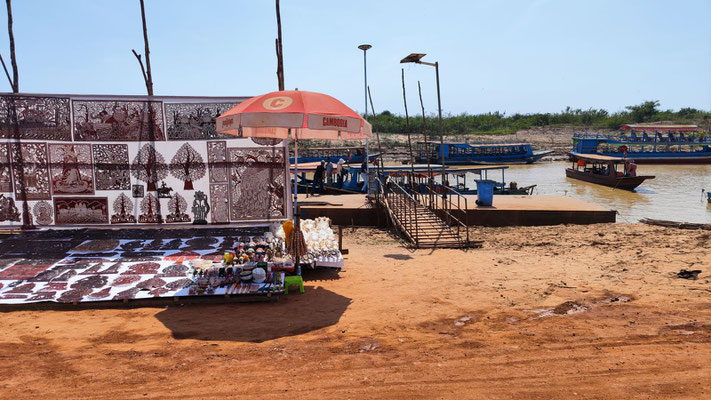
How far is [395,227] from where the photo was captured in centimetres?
1242

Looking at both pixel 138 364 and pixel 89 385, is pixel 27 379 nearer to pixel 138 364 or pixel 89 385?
pixel 89 385

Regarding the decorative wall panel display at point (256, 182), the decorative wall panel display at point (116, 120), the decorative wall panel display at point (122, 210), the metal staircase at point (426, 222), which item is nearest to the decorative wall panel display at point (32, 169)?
the decorative wall panel display at point (116, 120)

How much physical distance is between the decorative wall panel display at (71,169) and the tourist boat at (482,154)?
33085 mm

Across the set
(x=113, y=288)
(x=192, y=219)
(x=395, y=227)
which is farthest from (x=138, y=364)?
(x=395, y=227)

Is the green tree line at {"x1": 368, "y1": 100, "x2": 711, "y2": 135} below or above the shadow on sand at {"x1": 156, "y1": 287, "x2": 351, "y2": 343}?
above

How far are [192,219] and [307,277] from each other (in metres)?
3.00

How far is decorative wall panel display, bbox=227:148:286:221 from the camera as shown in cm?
890

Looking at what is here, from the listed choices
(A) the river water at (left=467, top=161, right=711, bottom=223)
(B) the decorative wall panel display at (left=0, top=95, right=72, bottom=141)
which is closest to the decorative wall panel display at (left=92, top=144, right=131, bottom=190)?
(B) the decorative wall panel display at (left=0, top=95, right=72, bottom=141)

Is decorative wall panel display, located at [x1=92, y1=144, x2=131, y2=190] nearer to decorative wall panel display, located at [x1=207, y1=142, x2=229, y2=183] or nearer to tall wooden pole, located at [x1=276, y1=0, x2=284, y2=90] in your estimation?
decorative wall panel display, located at [x1=207, y1=142, x2=229, y2=183]

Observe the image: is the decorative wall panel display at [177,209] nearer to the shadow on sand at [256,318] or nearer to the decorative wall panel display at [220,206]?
the decorative wall panel display at [220,206]

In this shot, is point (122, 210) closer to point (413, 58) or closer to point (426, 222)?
point (426, 222)

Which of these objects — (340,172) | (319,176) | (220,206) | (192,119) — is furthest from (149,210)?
(340,172)

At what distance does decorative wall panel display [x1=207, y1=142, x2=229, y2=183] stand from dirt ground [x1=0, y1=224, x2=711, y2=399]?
111 inches

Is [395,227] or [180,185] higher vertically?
[180,185]
